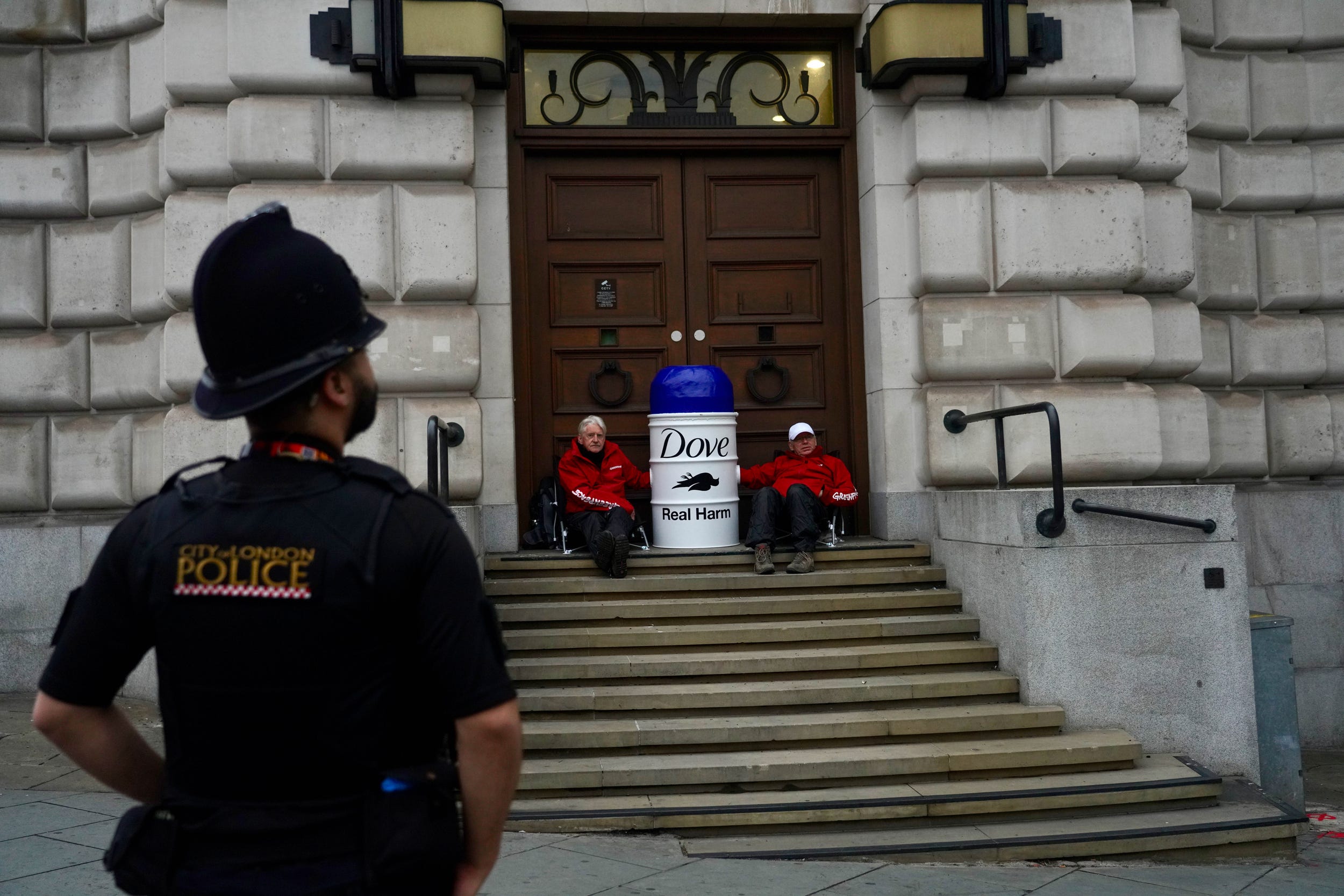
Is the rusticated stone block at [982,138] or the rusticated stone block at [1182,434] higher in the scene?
the rusticated stone block at [982,138]

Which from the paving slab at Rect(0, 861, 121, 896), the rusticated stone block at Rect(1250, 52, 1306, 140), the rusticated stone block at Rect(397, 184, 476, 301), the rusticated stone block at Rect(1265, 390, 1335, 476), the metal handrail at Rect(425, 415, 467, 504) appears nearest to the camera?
the paving slab at Rect(0, 861, 121, 896)

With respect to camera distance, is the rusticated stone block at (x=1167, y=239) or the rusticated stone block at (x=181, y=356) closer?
the rusticated stone block at (x=181, y=356)

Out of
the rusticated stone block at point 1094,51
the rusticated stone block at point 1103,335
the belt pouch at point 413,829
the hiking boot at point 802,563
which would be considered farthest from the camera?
the rusticated stone block at point 1094,51

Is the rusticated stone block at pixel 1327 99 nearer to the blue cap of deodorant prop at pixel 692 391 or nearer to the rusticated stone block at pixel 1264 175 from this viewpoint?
the rusticated stone block at pixel 1264 175

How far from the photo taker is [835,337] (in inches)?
394

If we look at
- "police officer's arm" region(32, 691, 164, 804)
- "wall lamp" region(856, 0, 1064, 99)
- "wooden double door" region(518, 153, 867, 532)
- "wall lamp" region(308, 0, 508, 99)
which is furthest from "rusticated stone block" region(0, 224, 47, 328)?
"police officer's arm" region(32, 691, 164, 804)

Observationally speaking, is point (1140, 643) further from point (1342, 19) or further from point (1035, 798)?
point (1342, 19)

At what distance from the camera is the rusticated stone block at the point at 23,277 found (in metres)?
9.39

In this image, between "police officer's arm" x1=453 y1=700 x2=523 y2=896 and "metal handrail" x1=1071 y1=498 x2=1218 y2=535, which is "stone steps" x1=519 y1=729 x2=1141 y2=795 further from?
"police officer's arm" x1=453 y1=700 x2=523 y2=896

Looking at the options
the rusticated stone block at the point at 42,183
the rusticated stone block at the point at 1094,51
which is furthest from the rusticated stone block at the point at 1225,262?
the rusticated stone block at the point at 42,183

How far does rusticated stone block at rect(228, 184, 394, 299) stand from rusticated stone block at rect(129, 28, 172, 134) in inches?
43.1

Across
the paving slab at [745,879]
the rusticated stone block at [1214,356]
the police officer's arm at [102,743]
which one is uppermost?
the rusticated stone block at [1214,356]

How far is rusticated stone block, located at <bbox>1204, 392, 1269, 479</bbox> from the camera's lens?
10.2 m

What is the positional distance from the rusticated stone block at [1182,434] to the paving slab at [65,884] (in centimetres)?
747
